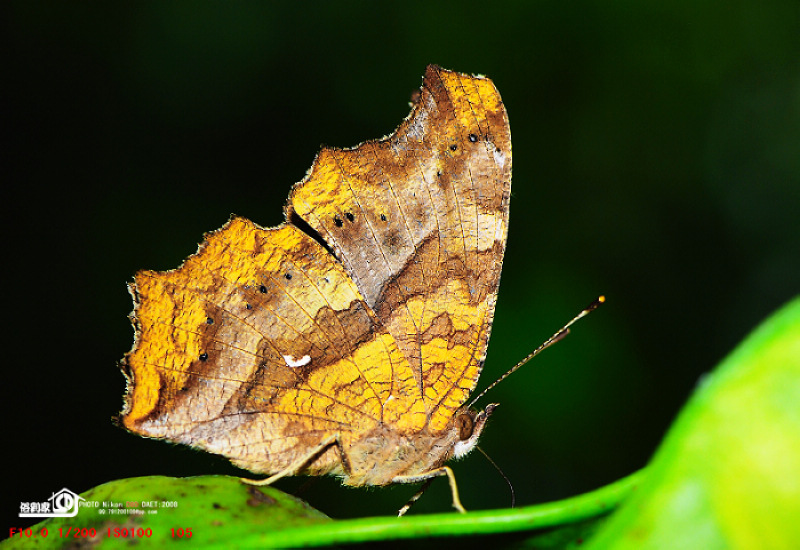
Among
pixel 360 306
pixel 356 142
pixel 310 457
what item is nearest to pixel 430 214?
pixel 360 306

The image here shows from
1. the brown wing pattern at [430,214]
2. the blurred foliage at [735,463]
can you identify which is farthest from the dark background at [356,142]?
the blurred foliage at [735,463]

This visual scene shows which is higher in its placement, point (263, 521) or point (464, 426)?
point (464, 426)

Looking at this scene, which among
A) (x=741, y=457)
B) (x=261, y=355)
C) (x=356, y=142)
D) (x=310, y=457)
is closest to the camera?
(x=741, y=457)

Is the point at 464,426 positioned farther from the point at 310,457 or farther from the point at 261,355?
the point at 261,355

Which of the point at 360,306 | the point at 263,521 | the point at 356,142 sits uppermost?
the point at 356,142

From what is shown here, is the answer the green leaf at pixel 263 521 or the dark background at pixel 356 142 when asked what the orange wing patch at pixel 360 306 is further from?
the dark background at pixel 356 142
